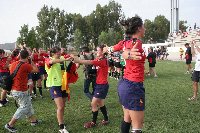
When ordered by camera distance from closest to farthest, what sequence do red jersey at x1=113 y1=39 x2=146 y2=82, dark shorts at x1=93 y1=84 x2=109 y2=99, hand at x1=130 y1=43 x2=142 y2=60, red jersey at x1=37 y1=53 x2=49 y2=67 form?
1. hand at x1=130 y1=43 x2=142 y2=60
2. red jersey at x1=113 y1=39 x2=146 y2=82
3. dark shorts at x1=93 y1=84 x2=109 y2=99
4. red jersey at x1=37 y1=53 x2=49 y2=67

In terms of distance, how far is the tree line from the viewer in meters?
86.4

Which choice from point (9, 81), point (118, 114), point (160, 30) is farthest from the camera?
point (160, 30)

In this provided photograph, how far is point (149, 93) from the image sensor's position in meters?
13.9

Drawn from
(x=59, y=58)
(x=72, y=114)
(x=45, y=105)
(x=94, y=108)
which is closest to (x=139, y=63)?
(x=59, y=58)

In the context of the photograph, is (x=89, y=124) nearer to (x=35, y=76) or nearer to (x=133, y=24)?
(x=133, y=24)

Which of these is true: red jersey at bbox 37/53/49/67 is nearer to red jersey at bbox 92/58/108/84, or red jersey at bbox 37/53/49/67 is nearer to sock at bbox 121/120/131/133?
red jersey at bbox 92/58/108/84

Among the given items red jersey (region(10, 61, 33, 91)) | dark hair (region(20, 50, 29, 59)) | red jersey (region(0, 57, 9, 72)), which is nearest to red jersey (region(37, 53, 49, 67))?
red jersey (region(0, 57, 9, 72))

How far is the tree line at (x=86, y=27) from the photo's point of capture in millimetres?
86375

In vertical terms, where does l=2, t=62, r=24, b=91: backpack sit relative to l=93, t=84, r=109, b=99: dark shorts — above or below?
above

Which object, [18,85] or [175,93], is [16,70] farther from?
[175,93]

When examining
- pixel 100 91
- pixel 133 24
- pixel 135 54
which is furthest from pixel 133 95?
pixel 100 91

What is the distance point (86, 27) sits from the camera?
322 feet

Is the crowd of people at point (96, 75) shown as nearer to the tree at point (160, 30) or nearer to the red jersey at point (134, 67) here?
the red jersey at point (134, 67)

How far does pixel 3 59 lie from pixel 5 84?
455 centimetres
